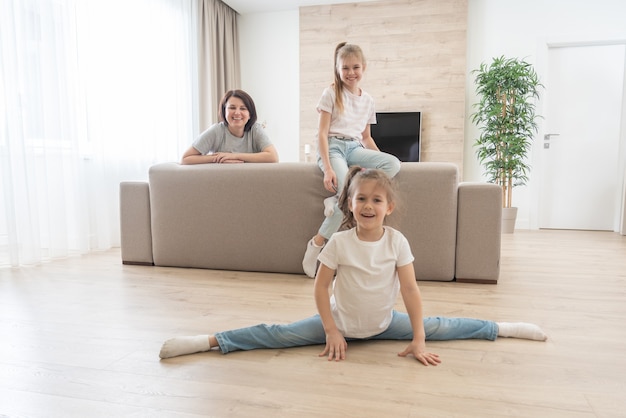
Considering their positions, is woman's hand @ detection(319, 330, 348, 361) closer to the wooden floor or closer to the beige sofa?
the wooden floor

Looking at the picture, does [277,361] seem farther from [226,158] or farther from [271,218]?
[226,158]

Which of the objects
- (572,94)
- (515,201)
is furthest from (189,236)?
(572,94)

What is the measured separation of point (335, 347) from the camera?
4.33ft

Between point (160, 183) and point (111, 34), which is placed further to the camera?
point (111, 34)

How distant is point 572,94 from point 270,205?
3.69m

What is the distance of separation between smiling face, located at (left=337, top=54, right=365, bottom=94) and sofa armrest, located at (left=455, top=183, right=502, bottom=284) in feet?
2.47

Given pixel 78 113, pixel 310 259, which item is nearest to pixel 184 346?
pixel 310 259

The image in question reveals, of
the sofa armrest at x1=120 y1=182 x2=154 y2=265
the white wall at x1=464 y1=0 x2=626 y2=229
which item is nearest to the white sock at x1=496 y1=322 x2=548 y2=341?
the sofa armrest at x1=120 y1=182 x2=154 y2=265

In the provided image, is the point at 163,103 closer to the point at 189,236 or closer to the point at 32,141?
the point at 32,141

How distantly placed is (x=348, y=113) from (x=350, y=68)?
0.76 ft

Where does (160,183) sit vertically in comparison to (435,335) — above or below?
above

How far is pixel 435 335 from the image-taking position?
4.73ft

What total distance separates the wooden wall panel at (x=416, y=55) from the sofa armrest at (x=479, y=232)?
2761mm

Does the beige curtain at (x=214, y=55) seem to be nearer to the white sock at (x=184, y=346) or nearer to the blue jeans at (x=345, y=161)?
the blue jeans at (x=345, y=161)
